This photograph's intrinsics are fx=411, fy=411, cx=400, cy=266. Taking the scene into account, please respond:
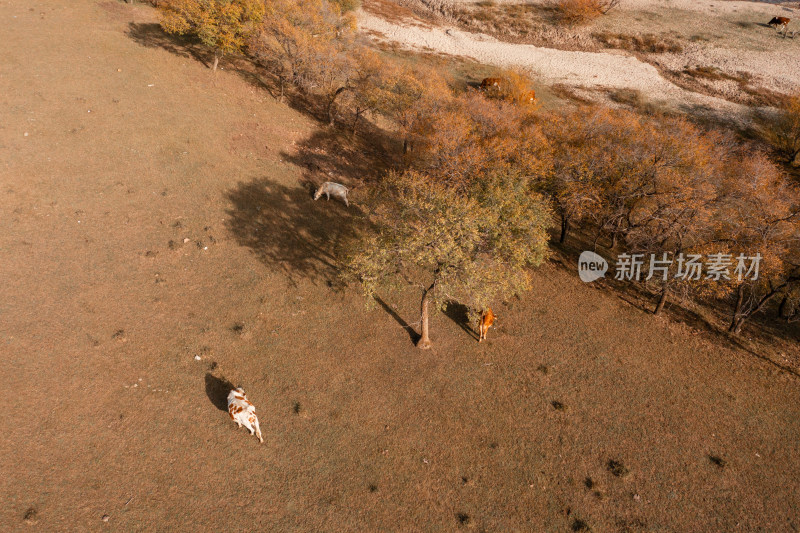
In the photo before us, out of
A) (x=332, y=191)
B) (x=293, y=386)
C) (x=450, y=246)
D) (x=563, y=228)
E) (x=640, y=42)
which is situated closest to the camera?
(x=450, y=246)

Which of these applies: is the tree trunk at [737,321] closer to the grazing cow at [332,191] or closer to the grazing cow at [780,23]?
the grazing cow at [332,191]

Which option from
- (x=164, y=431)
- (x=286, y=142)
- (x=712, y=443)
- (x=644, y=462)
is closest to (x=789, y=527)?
(x=712, y=443)

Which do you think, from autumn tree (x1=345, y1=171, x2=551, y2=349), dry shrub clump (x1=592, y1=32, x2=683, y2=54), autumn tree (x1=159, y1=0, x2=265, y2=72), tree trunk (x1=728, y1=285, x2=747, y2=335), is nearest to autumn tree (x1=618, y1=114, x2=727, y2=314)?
tree trunk (x1=728, y1=285, x2=747, y2=335)

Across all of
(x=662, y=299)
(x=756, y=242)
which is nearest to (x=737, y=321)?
(x=662, y=299)

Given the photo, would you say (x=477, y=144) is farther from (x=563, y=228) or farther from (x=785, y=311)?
(x=785, y=311)

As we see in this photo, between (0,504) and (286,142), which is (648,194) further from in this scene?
(0,504)

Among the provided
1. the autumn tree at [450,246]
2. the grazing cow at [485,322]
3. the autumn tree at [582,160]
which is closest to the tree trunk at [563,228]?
the autumn tree at [582,160]

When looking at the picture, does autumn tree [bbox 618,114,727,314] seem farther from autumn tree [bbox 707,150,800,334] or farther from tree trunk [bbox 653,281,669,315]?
autumn tree [bbox 707,150,800,334]
